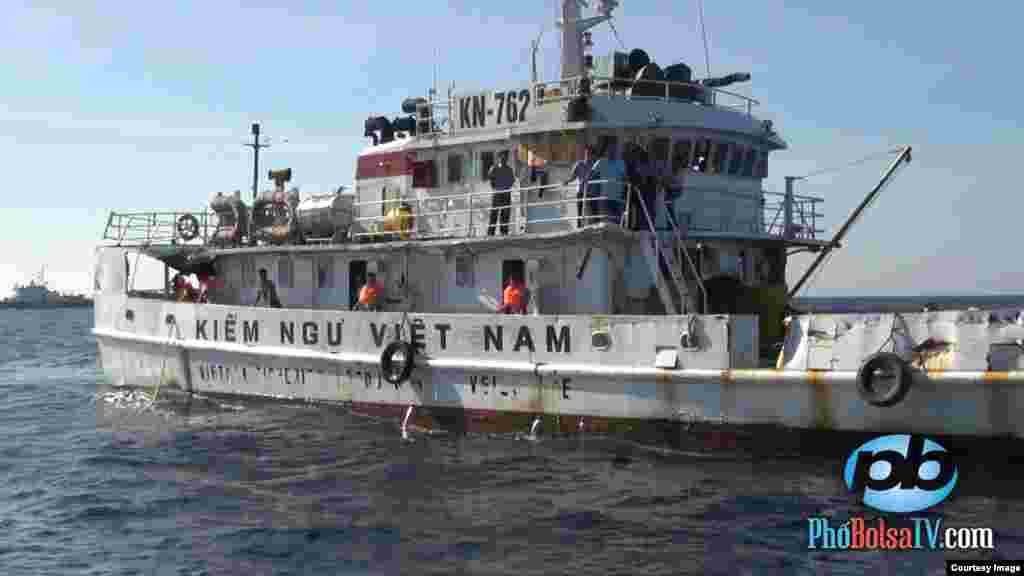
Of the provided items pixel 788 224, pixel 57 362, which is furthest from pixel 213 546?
pixel 57 362

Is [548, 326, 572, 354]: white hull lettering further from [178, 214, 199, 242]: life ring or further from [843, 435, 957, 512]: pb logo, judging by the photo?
[178, 214, 199, 242]: life ring

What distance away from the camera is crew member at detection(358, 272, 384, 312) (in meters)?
14.7

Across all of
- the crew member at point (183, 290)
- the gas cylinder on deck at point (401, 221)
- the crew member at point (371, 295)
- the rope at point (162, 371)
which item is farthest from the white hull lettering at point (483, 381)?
the crew member at point (183, 290)

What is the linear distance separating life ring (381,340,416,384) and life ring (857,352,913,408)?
6169mm

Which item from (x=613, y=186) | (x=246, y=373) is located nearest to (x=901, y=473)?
(x=613, y=186)

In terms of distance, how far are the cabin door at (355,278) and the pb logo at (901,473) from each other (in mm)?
8495

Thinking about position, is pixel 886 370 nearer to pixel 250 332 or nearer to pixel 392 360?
pixel 392 360

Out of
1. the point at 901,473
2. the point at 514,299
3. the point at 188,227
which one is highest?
the point at 188,227

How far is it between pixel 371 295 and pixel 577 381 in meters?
3.96

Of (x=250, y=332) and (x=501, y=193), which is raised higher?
(x=501, y=193)

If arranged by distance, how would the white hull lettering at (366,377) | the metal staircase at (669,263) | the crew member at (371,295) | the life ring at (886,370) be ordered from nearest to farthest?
→ the life ring at (886,370) → the metal staircase at (669,263) → the white hull lettering at (366,377) → the crew member at (371,295)

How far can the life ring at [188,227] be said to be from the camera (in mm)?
18875

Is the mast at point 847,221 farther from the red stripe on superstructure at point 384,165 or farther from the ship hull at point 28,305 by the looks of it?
the ship hull at point 28,305

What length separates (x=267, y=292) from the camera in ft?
55.8
